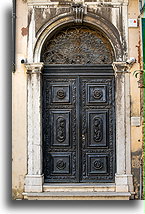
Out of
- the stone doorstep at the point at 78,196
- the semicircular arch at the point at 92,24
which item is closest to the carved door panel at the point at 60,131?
the stone doorstep at the point at 78,196

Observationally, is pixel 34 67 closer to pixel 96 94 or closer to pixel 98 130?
pixel 96 94

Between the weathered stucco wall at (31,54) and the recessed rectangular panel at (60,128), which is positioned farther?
the recessed rectangular panel at (60,128)

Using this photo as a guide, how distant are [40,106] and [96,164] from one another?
1505 mm

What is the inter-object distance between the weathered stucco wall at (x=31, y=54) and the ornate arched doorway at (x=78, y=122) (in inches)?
14.8

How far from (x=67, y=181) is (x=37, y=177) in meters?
0.60

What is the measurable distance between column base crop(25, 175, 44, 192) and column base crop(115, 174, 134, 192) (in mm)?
1374

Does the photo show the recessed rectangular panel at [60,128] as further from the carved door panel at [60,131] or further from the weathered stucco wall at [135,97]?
the weathered stucco wall at [135,97]

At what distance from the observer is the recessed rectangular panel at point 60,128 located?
7254mm

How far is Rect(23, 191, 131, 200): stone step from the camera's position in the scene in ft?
22.6

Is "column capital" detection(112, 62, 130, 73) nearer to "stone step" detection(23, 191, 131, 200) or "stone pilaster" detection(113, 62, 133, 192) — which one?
"stone pilaster" detection(113, 62, 133, 192)

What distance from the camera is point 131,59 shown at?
7.05 metres

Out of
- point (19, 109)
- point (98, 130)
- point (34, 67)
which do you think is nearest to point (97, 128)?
point (98, 130)

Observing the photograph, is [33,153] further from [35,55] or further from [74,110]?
[35,55]

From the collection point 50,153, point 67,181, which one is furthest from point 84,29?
point 67,181
